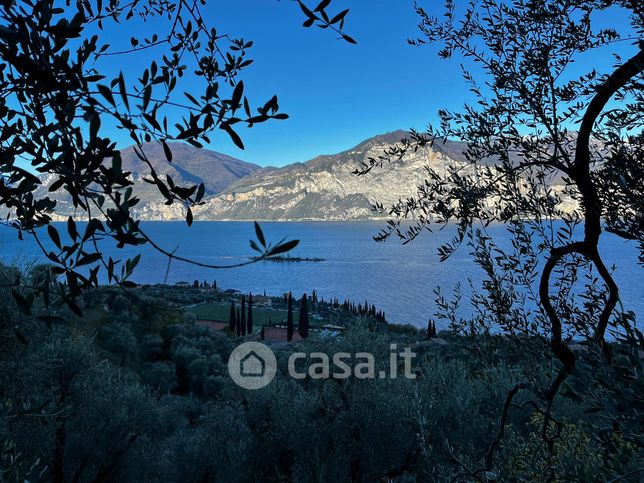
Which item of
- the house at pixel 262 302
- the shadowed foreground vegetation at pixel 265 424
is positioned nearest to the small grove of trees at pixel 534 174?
the shadowed foreground vegetation at pixel 265 424

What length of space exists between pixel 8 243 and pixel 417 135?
23118 centimetres

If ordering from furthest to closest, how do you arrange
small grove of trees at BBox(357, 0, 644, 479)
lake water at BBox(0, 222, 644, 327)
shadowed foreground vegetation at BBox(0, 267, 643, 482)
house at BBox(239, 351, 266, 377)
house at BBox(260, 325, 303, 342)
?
lake water at BBox(0, 222, 644, 327) → house at BBox(260, 325, 303, 342) → house at BBox(239, 351, 266, 377) → shadowed foreground vegetation at BBox(0, 267, 643, 482) → small grove of trees at BBox(357, 0, 644, 479)

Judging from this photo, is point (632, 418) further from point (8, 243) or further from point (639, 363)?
point (8, 243)

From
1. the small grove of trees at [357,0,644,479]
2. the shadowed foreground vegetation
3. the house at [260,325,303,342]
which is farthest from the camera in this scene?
the house at [260,325,303,342]

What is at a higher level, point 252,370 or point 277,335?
point 252,370

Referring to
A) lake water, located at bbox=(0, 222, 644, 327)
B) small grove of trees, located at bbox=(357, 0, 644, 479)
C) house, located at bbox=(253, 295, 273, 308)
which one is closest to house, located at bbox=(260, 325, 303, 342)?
house, located at bbox=(253, 295, 273, 308)

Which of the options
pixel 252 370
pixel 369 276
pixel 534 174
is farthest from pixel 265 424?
pixel 369 276

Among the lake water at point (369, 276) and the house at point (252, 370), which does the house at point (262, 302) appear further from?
the house at point (252, 370)

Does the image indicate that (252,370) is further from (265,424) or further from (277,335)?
(277,335)

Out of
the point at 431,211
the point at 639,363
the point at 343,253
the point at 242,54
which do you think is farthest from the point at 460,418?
the point at 343,253

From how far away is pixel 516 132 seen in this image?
14.1 feet

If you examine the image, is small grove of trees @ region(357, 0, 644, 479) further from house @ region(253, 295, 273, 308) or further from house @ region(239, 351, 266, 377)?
house @ region(253, 295, 273, 308)

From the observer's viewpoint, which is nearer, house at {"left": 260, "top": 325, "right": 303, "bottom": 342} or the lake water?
house at {"left": 260, "top": 325, "right": 303, "bottom": 342}

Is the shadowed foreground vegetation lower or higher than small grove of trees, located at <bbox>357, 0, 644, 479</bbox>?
lower
